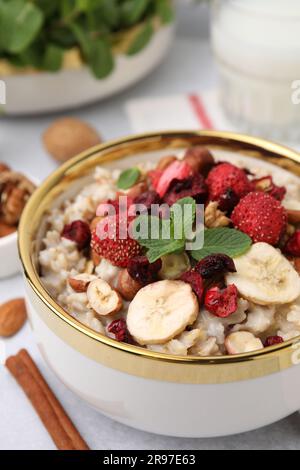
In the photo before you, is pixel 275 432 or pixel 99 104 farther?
pixel 99 104

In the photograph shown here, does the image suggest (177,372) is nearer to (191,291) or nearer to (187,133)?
(191,291)

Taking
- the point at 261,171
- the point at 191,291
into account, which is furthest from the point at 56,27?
the point at 191,291

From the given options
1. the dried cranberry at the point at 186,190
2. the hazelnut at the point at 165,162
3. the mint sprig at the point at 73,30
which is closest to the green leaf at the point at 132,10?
the mint sprig at the point at 73,30

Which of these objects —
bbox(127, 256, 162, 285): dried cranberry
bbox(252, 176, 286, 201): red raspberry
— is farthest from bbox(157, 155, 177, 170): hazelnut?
bbox(127, 256, 162, 285): dried cranberry

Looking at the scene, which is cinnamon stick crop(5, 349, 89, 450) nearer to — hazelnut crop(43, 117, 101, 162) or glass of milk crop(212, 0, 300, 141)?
hazelnut crop(43, 117, 101, 162)

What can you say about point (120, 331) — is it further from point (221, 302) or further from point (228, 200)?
point (228, 200)
